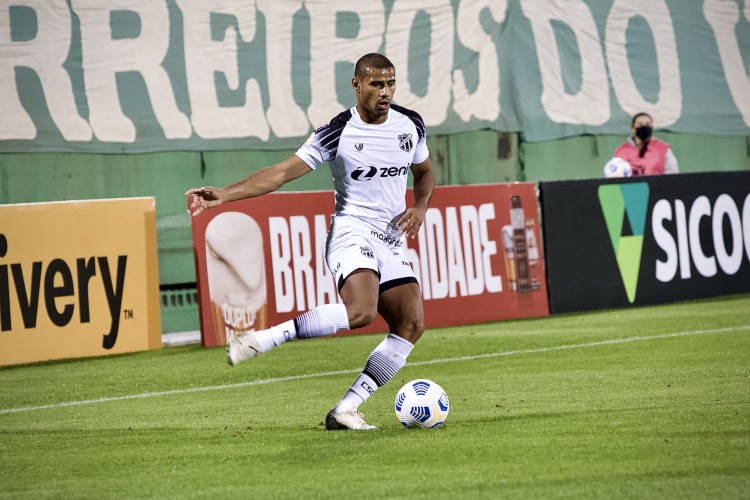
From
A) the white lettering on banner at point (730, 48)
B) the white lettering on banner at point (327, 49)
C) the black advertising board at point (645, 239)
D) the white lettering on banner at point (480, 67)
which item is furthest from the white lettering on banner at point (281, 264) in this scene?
the white lettering on banner at point (730, 48)

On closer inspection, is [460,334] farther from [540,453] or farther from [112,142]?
[540,453]

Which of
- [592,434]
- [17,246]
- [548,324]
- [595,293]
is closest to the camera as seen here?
[592,434]

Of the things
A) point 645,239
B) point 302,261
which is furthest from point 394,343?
point 645,239

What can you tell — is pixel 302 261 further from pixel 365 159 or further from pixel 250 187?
pixel 250 187

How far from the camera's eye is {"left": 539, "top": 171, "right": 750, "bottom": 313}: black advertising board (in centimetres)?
1516

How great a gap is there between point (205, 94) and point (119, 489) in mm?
9979

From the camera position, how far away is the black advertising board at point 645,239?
15156 millimetres

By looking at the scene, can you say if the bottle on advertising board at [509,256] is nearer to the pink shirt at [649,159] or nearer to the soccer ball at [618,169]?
the soccer ball at [618,169]

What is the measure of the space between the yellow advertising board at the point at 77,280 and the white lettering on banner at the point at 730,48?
10820 millimetres

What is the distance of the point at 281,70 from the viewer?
1598 cm

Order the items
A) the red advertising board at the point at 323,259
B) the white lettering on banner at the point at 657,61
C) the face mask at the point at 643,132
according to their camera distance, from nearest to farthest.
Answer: the red advertising board at the point at 323,259 < the face mask at the point at 643,132 < the white lettering on banner at the point at 657,61

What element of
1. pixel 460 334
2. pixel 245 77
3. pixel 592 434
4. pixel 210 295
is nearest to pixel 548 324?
pixel 460 334

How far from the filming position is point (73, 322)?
1218 centimetres

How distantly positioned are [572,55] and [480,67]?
182cm
